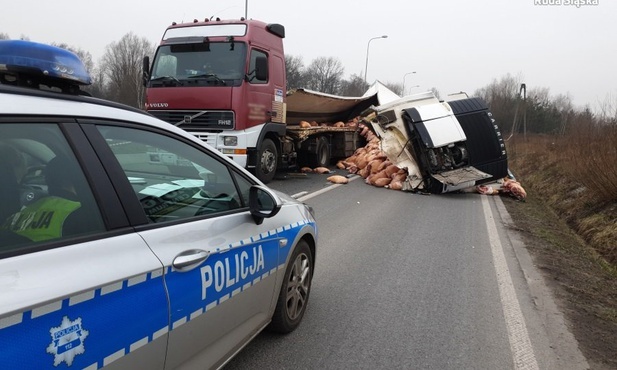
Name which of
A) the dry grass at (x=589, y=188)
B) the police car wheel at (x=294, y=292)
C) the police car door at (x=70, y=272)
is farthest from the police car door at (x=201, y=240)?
the dry grass at (x=589, y=188)

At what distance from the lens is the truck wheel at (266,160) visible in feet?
30.8

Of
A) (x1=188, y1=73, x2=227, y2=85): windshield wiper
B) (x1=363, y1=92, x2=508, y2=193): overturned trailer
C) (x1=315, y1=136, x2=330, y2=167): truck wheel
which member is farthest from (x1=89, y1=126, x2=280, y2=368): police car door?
(x1=315, y1=136, x2=330, y2=167): truck wheel

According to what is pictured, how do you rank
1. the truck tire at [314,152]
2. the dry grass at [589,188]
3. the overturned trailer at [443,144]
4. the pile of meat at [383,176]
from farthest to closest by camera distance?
the truck tire at [314,152]
the pile of meat at [383,176]
the overturned trailer at [443,144]
the dry grass at [589,188]

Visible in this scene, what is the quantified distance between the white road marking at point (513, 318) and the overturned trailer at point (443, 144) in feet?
14.8

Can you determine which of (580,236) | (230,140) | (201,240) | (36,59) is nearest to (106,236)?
(201,240)

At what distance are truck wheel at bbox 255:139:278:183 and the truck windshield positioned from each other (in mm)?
1567

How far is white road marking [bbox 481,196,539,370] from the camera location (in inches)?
123

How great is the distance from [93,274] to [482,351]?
2.78m

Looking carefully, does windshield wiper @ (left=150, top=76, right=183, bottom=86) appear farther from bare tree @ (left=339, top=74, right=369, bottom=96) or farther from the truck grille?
bare tree @ (left=339, top=74, right=369, bottom=96)

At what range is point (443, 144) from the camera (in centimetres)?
1023

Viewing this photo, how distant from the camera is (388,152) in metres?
11.2

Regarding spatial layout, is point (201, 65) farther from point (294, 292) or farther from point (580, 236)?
point (580, 236)

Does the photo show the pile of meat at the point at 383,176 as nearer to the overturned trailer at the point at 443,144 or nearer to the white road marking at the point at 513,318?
the overturned trailer at the point at 443,144

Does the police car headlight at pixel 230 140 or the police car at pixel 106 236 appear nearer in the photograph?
the police car at pixel 106 236
